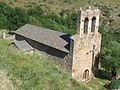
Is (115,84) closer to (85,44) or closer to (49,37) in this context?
(85,44)

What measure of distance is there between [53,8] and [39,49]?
1664 inches

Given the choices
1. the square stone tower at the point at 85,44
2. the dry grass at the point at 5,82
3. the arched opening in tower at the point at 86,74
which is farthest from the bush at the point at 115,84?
the dry grass at the point at 5,82

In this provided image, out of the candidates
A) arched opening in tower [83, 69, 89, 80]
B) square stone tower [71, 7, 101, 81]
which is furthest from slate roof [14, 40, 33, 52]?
arched opening in tower [83, 69, 89, 80]

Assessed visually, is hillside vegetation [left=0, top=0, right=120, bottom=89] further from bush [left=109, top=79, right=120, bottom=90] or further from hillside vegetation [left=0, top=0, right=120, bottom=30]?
bush [left=109, top=79, right=120, bottom=90]

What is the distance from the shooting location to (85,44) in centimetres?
3653

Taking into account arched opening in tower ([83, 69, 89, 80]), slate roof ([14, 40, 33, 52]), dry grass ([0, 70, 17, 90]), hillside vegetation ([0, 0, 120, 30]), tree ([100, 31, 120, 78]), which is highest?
dry grass ([0, 70, 17, 90])

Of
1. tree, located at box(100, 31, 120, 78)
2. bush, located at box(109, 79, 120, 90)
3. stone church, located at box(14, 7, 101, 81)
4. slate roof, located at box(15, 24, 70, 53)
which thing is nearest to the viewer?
bush, located at box(109, 79, 120, 90)

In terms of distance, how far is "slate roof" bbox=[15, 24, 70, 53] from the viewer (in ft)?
121

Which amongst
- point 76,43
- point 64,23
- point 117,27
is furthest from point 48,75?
point 117,27

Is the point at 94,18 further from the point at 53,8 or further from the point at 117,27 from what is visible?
the point at 53,8

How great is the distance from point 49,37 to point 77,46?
461 centimetres

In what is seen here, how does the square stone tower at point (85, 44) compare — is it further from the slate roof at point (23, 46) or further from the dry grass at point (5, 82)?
the dry grass at point (5, 82)

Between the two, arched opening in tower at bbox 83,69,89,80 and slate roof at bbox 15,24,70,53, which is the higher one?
slate roof at bbox 15,24,70,53

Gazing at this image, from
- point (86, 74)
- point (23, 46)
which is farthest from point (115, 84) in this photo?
point (23, 46)
